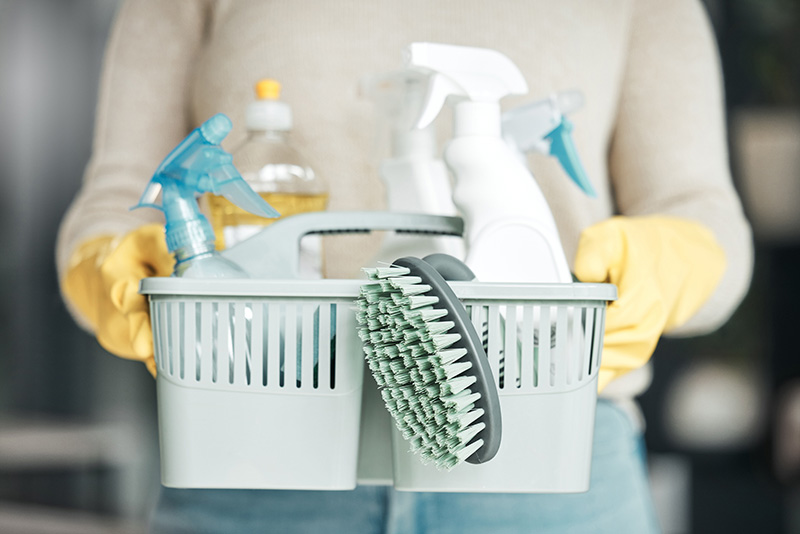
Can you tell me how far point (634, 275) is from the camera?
1.40 ft

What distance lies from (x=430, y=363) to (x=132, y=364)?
163cm

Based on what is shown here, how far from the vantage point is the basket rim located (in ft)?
1.06

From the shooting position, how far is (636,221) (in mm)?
457

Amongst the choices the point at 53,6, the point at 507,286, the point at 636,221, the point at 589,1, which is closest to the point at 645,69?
the point at 589,1

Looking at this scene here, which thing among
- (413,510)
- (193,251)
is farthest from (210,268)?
(413,510)

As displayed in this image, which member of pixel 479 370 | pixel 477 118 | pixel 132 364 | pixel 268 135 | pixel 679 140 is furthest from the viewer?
pixel 132 364

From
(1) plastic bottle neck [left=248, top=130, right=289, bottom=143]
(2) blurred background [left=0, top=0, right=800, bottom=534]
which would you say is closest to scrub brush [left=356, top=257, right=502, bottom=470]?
(1) plastic bottle neck [left=248, top=130, right=289, bottom=143]

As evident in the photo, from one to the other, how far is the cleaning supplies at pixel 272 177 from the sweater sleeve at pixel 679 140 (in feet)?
0.88

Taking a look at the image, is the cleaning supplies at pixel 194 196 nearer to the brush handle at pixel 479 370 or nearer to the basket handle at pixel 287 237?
the basket handle at pixel 287 237

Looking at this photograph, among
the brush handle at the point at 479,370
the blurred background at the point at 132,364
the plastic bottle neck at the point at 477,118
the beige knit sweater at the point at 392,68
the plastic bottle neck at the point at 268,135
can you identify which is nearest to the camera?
the brush handle at the point at 479,370

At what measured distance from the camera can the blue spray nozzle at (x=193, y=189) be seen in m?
0.36

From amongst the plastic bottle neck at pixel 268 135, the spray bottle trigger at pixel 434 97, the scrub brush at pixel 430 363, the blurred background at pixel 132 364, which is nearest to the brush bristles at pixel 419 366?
the scrub brush at pixel 430 363

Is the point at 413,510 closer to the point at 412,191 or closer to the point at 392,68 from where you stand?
the point at 412,191

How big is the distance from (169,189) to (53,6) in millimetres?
1701
